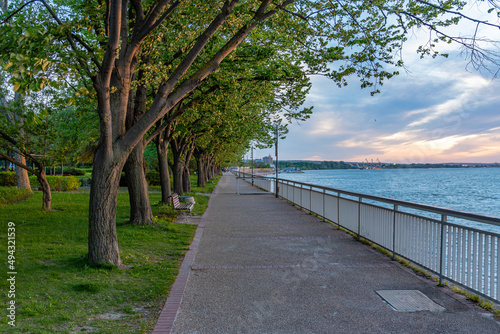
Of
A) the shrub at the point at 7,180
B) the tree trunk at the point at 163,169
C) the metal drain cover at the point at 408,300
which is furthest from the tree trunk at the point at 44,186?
the shrub at the point at 7,180

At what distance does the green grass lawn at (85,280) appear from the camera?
4.13m

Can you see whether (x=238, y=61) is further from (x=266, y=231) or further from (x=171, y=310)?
(x=171, y=310)

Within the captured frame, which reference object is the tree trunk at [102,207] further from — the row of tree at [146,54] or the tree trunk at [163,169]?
the tree trunk at [163,169]

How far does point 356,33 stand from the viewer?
24.5ft

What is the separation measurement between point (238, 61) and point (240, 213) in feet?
20.8

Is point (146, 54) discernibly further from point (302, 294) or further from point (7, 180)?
point (7, 180)

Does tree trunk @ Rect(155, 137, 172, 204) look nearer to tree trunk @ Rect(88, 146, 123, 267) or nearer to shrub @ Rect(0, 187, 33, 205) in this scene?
shrub @ Rect(0, 187, 33, 205)

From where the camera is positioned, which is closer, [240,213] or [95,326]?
[95,326]

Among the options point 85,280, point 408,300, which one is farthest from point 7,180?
point 408,300

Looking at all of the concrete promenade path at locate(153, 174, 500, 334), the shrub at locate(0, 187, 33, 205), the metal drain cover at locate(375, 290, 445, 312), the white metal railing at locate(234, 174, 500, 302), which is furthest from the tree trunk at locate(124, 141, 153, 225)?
the shrub at locate(0, 187, 33, 205)

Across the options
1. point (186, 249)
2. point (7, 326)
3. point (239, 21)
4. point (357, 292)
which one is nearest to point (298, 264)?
point (357, 292)

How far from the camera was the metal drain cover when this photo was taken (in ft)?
14.8

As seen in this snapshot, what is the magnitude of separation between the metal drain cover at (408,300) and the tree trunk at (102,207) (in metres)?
4.23

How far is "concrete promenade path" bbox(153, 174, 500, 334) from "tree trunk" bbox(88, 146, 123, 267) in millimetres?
1363
